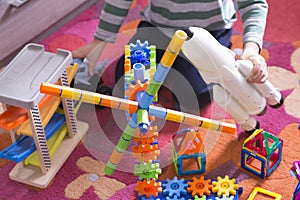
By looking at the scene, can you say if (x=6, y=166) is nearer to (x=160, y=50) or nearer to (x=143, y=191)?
(x=143, y=191)

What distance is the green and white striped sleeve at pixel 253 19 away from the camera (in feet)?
3.52

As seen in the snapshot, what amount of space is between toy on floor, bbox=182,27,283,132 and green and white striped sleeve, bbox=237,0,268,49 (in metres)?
0.10

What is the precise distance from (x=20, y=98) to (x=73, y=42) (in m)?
0.44

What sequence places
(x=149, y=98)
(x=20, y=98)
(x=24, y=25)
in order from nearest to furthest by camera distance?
(x=149, y=98), (x=20, y=98), (x=24, y=25)

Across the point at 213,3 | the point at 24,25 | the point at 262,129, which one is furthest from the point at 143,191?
the point at 24,25

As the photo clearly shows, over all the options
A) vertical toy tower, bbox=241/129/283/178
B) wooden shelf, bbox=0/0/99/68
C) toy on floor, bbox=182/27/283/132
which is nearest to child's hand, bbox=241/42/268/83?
toy on floor, bbox=182/27/283/132

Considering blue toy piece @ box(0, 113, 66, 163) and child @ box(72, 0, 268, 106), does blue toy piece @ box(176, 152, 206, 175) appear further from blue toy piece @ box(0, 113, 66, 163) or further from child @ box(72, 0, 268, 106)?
blue toy piece @ box(0, 113, 66, 163)

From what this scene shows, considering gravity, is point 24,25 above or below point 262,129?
above

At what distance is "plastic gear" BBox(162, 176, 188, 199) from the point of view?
1.00 meters

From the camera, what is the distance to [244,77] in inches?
39.5

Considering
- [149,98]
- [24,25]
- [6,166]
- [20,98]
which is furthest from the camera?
[24,25]

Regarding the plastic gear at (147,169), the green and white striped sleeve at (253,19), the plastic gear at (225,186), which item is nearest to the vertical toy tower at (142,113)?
the plastic gear at (147,169)

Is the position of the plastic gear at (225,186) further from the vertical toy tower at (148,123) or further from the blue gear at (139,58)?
the blue gear at (139,58)

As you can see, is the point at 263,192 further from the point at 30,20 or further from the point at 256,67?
the point at 30,20
